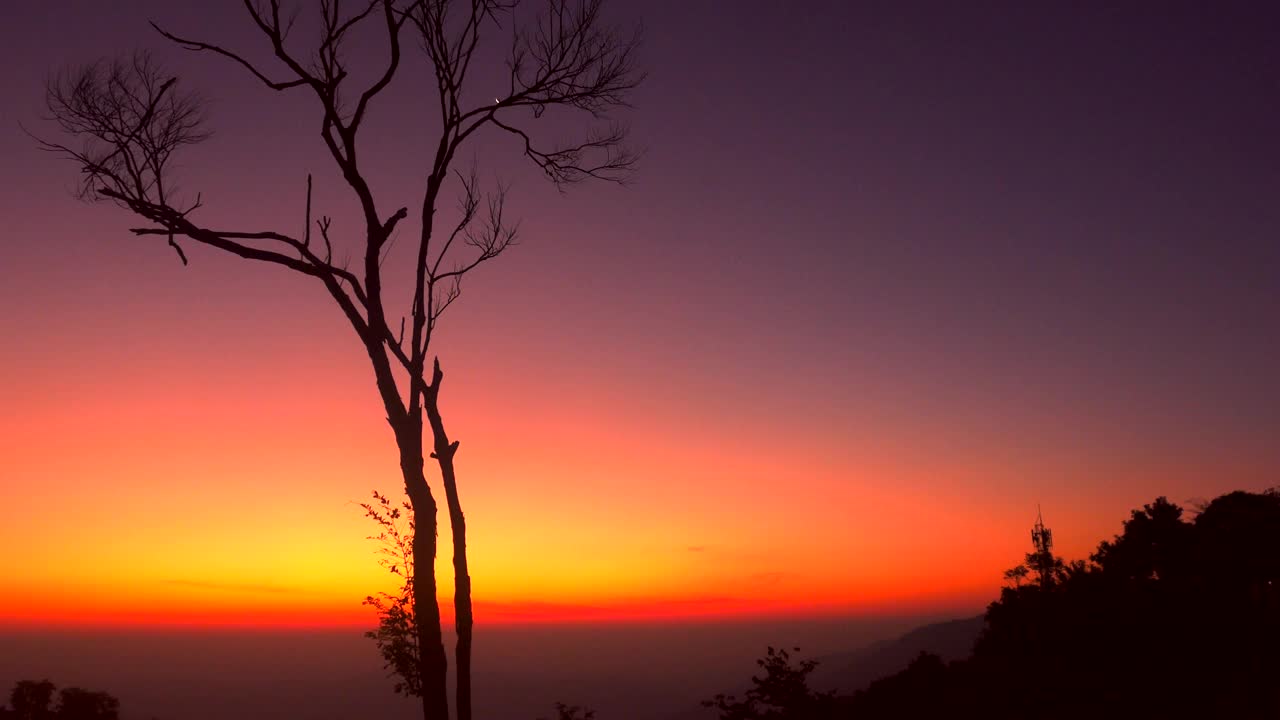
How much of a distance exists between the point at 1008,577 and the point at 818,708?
97.7 ft

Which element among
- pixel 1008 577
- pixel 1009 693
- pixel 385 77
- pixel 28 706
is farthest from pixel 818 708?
pixel 28 706

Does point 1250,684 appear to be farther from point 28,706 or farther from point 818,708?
point 28,706

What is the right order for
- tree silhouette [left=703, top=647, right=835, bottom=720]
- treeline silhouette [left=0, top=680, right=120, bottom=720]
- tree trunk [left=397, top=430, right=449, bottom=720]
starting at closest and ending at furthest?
tree trunk [left=397, top=430, right=449, bottom=720] < tree silhouette [left=703, top=647, right=835, bottom=720] < treeline silhouette [left=0, top=680, right=120, bottom=720]

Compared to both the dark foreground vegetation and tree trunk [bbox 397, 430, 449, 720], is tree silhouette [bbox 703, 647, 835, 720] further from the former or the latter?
tree trunk [bbox 397, 430, 449, 720]

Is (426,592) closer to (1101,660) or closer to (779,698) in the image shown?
(779,698)

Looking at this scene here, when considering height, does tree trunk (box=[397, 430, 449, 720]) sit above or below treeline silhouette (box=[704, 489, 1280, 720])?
above

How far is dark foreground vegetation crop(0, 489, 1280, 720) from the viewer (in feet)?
64.5

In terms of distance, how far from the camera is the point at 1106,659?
26484 mm

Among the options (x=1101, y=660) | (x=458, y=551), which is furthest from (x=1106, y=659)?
(x=458, y=551)

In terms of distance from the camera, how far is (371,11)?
11781 millimetres

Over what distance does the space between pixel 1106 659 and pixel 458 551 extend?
72.4 feet

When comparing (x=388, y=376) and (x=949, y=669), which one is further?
(x=949, y=669)

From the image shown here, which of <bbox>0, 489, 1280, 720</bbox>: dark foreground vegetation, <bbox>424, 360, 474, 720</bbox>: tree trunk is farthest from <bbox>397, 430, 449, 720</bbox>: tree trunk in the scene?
<bbox>0, 489, 1280, 720</bbox>: dark foreground vegetation

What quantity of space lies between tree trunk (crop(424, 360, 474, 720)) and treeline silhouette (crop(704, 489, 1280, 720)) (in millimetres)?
7527
